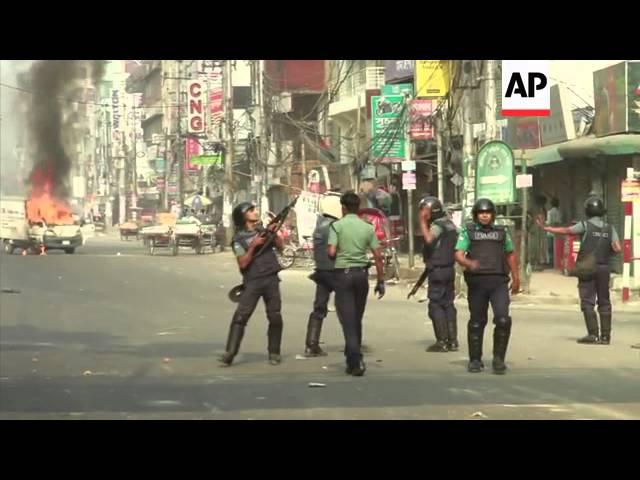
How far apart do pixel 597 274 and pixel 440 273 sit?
1.97 m

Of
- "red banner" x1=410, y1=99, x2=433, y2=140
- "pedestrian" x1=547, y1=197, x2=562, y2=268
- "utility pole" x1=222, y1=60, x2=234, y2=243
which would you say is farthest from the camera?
"utility pole" x1=222, y1=60, x2=234, y2=243

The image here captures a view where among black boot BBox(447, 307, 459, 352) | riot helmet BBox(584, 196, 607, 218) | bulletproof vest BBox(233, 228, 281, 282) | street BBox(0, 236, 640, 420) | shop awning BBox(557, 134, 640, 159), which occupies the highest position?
shop awning BBox(557, 134, 640, 159)

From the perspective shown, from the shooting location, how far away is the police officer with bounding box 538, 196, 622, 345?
12.3m

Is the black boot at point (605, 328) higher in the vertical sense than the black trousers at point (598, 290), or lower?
lower

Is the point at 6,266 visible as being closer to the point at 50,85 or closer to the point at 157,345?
the point at 50,85

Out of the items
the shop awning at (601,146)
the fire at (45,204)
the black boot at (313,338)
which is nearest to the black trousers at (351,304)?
the black boot at (313,338)

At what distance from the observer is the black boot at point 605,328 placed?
12297 millimetres

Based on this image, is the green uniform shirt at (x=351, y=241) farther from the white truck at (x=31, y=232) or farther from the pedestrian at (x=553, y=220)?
Result: the white truck at (x=31, y=232)

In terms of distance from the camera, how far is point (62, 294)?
66.9ft

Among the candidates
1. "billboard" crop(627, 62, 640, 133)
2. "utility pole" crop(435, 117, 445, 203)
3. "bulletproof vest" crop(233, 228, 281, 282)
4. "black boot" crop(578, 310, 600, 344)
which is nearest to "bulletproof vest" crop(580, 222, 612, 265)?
"black boot" crop(578, 310, 600, 344)

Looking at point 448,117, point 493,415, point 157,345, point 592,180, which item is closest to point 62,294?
point 157,345

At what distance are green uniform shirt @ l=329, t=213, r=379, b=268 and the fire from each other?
28186 millimetres

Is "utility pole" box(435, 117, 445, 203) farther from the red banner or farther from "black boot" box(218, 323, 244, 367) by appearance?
"black boot" box(218, 323, 244, 367)

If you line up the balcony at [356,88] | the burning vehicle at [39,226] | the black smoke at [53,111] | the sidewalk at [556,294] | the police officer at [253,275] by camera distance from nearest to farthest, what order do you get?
the police officer at [253,275] → the sidewalk at [556,294] → the black smoke at [53,111] → the balcony at [356,88] → the burning vehicle at [39,226]
